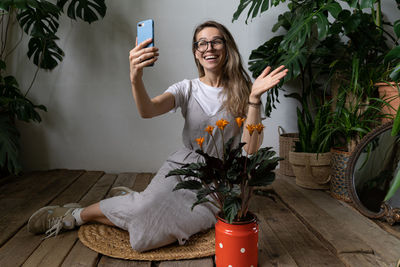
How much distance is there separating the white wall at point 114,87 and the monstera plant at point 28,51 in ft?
0.39

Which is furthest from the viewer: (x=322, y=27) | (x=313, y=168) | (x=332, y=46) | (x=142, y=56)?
(x=332, y=46)

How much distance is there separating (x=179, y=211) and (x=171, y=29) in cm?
178

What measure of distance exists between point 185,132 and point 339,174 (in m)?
1.08

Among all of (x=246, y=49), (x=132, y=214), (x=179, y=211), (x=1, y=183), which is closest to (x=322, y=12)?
(x=246, y=49)

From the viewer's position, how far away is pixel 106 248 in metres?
1.46

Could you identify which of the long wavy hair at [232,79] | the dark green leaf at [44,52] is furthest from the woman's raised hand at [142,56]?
the dark green leaf at [44,52]

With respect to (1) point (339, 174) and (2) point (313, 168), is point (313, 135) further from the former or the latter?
(1) point (339, 174)

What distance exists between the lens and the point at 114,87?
2.84 meters

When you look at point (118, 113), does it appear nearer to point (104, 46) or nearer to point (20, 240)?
point (104, 46)

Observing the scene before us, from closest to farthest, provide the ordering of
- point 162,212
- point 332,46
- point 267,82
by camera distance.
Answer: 1. point 267,82
2. point 162,212
3. point 332,46

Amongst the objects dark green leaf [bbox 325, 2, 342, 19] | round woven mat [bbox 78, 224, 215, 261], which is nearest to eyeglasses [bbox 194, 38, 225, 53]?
dark green leaf [bbox 325, 2, 342, 19]

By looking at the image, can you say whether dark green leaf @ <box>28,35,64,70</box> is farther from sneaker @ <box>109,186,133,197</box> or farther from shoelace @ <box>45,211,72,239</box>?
shoelace @ <box>45,211,72,239</box>

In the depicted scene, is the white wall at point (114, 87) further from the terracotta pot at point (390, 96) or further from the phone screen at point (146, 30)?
the phone screen at point (146, 30)

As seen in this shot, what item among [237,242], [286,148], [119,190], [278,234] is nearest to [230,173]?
[237,242]
